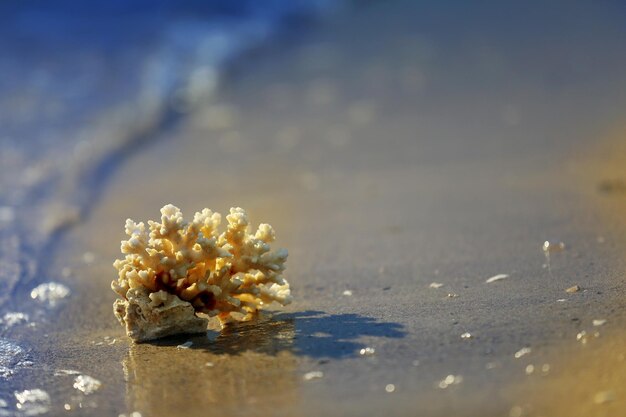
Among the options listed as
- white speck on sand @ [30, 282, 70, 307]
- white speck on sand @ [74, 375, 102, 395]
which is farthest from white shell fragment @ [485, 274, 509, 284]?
white speck on sand @ [30, 282, 70, 307]

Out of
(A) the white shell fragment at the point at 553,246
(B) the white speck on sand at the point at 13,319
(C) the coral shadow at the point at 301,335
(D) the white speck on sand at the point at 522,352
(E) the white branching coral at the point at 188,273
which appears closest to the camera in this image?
(D) the white speck on sand at the point at 522,352

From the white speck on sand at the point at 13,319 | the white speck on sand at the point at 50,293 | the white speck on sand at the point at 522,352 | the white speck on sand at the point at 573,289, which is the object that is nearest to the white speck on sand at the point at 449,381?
the white speck on sand at the point at 522,352

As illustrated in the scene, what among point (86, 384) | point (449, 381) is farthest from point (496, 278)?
point (86, 384)

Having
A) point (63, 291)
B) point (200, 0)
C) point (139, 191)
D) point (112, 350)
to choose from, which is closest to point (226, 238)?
point (112, 350)

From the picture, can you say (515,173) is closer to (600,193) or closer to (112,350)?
(600,193)

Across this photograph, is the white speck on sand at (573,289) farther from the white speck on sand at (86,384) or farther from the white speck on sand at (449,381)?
the white speck on sand at (86,384)

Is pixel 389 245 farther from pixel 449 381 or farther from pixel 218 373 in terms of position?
pixel 449 381

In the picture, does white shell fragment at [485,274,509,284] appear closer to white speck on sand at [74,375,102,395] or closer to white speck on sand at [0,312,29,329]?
white speck on sand at [74,375,102,395]
